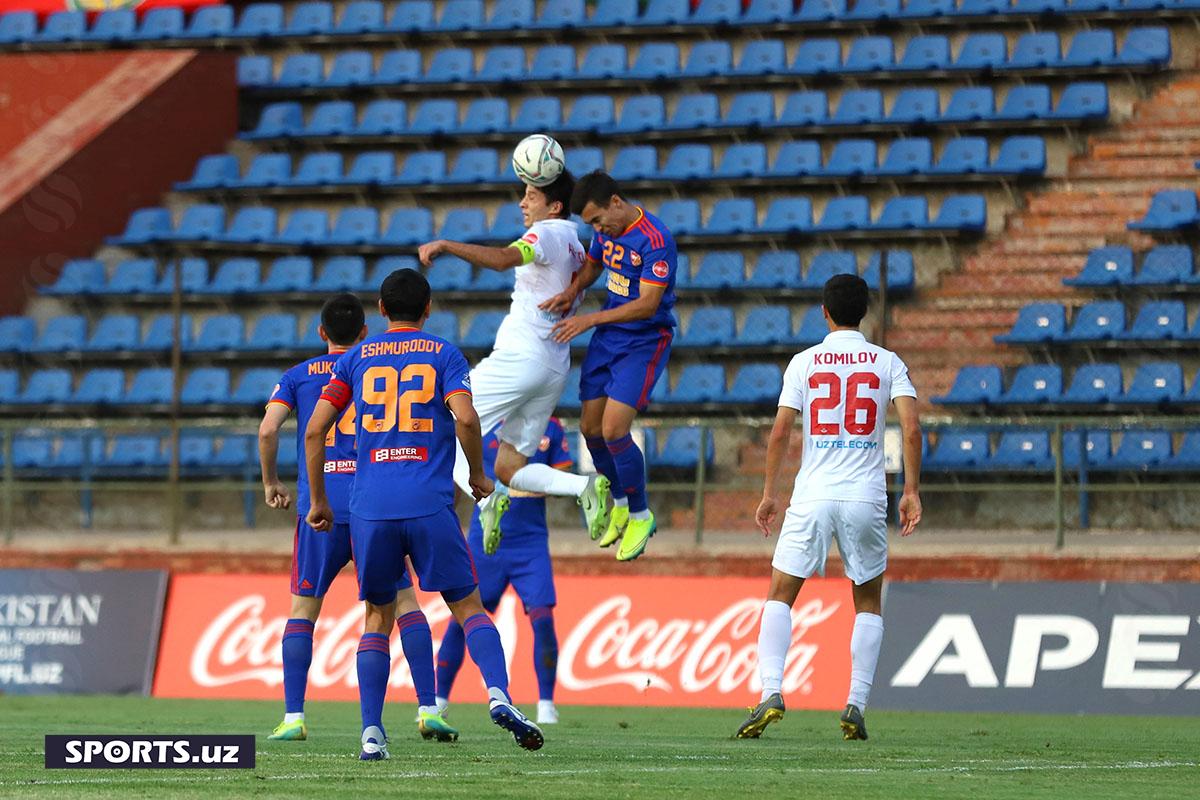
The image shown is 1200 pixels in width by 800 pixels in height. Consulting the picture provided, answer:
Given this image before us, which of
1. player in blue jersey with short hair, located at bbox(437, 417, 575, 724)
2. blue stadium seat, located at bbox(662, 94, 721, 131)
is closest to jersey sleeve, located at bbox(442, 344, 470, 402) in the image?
player in blue jersey with short hair, located at bbox(437, 417, 575, 724)

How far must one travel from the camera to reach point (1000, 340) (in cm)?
2056

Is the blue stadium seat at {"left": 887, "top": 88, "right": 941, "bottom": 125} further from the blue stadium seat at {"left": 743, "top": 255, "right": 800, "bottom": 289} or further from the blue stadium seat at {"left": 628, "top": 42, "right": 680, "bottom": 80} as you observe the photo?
A: the blue stadium seat at {"left": 628, "top": 42, "right": 680, "bottom": 80}

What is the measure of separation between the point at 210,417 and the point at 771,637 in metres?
13.0

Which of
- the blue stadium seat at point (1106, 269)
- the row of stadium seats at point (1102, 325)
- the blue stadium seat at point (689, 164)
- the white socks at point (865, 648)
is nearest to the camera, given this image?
the white socks at point (865, 648)

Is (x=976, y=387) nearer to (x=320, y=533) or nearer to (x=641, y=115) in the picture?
(x=641, y=115)

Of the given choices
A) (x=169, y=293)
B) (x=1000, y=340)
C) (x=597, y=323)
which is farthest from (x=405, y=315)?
(x=169, y=293)

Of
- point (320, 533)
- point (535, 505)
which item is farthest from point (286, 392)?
point (535, 505)

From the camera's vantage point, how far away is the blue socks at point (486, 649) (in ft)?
29.6

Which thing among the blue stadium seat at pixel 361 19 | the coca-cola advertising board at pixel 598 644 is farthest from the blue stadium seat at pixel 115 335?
the coca-cola advertising board at pixel 598 644

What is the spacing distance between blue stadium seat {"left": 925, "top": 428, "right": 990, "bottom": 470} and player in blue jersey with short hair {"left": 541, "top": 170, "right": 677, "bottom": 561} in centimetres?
637

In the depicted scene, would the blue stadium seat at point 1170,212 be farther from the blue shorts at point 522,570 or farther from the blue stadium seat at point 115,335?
the blue stadium seat at point 115,335

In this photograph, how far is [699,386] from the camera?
20922mm

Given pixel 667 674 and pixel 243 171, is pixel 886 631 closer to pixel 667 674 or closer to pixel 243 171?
pixel 667 674

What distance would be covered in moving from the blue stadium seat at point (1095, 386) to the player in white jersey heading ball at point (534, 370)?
30.2ft
